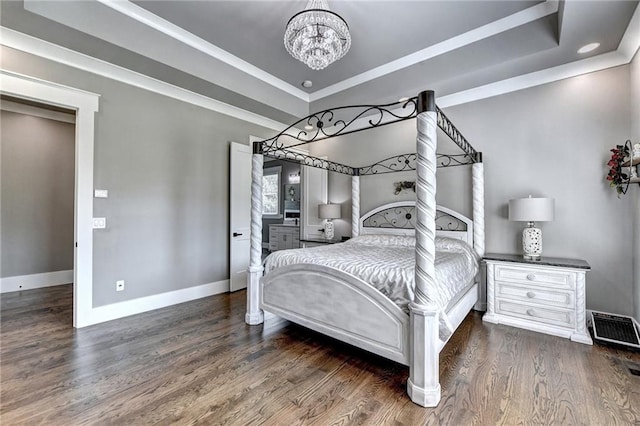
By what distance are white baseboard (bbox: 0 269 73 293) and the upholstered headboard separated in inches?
207

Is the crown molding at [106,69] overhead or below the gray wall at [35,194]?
overhead

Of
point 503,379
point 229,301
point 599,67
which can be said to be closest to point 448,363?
point 503,379

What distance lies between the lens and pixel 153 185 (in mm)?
3602

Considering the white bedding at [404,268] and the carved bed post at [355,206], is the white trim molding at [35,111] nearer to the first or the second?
the white bedding at [404,268]

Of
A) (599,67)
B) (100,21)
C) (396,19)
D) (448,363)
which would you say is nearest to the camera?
(448,363)

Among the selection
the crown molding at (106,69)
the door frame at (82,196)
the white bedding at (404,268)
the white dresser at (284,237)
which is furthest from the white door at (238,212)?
the white dresser at (284,237)

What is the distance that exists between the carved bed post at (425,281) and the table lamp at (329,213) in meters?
3.00

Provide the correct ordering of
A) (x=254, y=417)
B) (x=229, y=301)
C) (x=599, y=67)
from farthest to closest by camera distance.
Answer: (x=229, y=301) → (x=599, y=67) → (x=254, y=417)

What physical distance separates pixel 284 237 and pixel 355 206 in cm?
267

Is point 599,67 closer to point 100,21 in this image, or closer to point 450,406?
point 450,406

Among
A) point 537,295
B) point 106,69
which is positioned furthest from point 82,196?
point 537,295

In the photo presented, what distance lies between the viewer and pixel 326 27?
2.33 metres

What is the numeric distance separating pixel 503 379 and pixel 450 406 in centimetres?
60

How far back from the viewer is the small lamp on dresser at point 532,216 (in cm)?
294
